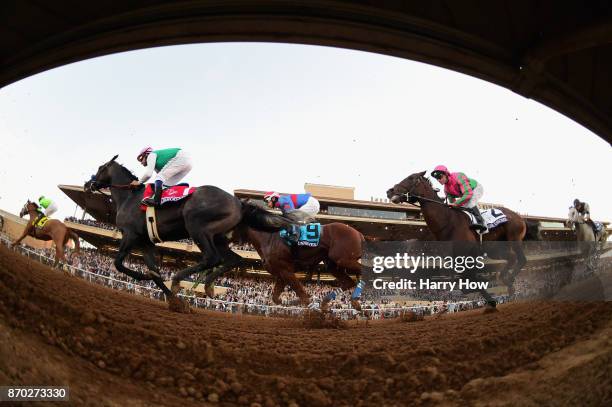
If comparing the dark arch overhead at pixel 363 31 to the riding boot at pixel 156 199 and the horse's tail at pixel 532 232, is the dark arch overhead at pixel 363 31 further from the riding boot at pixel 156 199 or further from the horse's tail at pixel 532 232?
the horse's tail at pixel 532 232

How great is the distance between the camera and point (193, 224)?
5352 millimetres

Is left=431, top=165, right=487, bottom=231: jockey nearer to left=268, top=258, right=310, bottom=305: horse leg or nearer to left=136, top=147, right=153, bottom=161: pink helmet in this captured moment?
left=268, top=258, right=310, bottom=305: horse leg

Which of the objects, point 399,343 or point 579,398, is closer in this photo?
point 579,398

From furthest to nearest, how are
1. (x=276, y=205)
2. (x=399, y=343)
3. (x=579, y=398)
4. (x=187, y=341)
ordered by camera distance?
1. (x=276, y=205)
2. (x=399, y=343)
3. (x=187, y=341)
4. (x=579, y=398)

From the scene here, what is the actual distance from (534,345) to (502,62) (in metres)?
2.49

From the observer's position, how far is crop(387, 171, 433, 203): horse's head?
672 centimetres

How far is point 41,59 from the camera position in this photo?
11.3 ft

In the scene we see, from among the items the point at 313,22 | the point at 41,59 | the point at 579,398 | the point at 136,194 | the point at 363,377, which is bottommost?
the point at 363,377

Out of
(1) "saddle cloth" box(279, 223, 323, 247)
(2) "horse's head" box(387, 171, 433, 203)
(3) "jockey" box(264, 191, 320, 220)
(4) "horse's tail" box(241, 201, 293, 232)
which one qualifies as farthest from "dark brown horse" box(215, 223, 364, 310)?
(4) "horse's tail" box(241, 201, 293, 232)

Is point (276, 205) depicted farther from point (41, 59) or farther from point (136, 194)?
point (41, 59)

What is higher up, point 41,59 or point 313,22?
point 313,22

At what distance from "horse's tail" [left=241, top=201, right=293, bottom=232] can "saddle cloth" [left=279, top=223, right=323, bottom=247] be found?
1.79m

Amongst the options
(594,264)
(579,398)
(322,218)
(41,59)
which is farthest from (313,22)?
(322,218)

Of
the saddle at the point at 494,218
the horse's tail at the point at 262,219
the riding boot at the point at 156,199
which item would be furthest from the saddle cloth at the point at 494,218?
the riding boot at the point at 156,199
